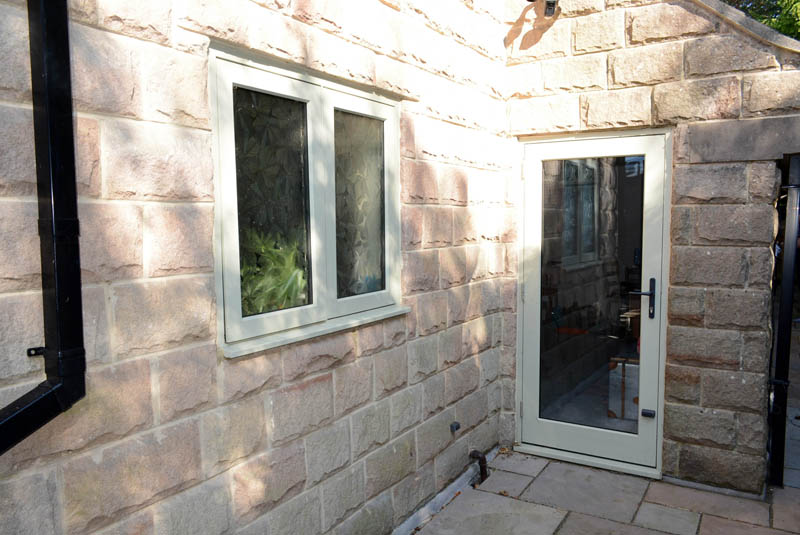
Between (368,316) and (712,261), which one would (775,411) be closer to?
(712,261)

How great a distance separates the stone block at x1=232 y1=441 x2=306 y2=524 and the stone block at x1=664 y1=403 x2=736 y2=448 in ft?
8.22

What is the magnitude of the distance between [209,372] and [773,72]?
343 centimetres

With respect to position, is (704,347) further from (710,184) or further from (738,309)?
(710,184)

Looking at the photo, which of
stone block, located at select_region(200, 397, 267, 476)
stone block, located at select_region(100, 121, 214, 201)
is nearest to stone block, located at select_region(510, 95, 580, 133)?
stone block, located at select_region(100, 121, 214, 201)

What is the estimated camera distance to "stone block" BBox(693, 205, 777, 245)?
3539mm

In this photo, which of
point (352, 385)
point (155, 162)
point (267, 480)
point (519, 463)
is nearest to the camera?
point (155, 162)

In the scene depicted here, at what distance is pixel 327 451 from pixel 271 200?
1138 millimetres

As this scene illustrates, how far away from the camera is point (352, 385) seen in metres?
2.87

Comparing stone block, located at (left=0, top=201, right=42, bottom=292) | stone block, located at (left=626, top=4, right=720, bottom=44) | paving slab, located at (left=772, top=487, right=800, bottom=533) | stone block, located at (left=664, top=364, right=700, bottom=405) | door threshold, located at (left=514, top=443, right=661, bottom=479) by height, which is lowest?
paving slab, located at (left=772, top=487, right=800, bottom=533)

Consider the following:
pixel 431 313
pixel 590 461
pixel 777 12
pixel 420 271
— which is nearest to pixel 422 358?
pixel 431 313

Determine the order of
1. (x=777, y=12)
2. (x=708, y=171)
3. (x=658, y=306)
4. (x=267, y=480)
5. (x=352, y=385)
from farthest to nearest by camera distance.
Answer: (x=777, y=12), (x=658, y=306), (x=708, y=171), (x=352, y=385), (x=267, y=480)

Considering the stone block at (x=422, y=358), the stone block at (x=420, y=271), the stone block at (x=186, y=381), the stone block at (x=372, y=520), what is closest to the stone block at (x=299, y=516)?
the stone block at (x=372, y=520)

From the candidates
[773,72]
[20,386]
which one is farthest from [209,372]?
[773,72]

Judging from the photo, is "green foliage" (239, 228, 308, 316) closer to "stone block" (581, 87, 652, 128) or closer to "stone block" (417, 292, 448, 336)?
"stone block" (417, 292, 448, 336)
